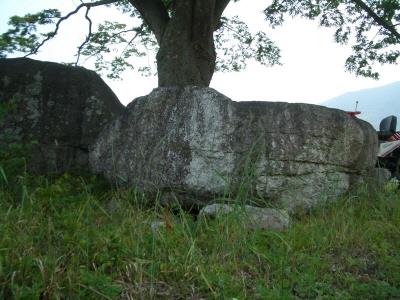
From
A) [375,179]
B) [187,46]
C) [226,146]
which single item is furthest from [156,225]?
[187,46]

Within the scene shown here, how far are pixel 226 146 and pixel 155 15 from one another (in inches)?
178

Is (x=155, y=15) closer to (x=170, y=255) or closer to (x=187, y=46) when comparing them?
(x=187, y=46)

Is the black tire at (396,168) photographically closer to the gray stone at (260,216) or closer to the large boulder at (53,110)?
the gray stone at (260,216)

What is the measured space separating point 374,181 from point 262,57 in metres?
7.68

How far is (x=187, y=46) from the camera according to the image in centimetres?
733

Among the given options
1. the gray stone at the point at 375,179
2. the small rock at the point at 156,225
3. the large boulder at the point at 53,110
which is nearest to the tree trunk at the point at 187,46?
Result: the large boulder at the point at 53,110

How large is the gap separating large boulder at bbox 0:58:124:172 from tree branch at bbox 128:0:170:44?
3061 millimetres

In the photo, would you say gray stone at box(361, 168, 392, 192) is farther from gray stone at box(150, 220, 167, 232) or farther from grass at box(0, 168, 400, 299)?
gray stone at box(150, 220, 167, 232)

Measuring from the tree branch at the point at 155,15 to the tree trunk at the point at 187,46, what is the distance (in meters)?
0.58

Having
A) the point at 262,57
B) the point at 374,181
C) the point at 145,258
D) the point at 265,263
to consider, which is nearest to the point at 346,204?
the point at 374,181

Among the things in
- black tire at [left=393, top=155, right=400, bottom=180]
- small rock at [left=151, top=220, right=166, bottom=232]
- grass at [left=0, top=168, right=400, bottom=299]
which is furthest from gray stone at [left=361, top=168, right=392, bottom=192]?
→ small rock at [left=151, top=220, right=166, bottom=232]

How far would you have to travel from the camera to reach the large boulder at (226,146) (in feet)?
14.6

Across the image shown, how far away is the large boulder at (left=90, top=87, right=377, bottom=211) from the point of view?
4449 mm

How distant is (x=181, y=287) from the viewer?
2.57 m
